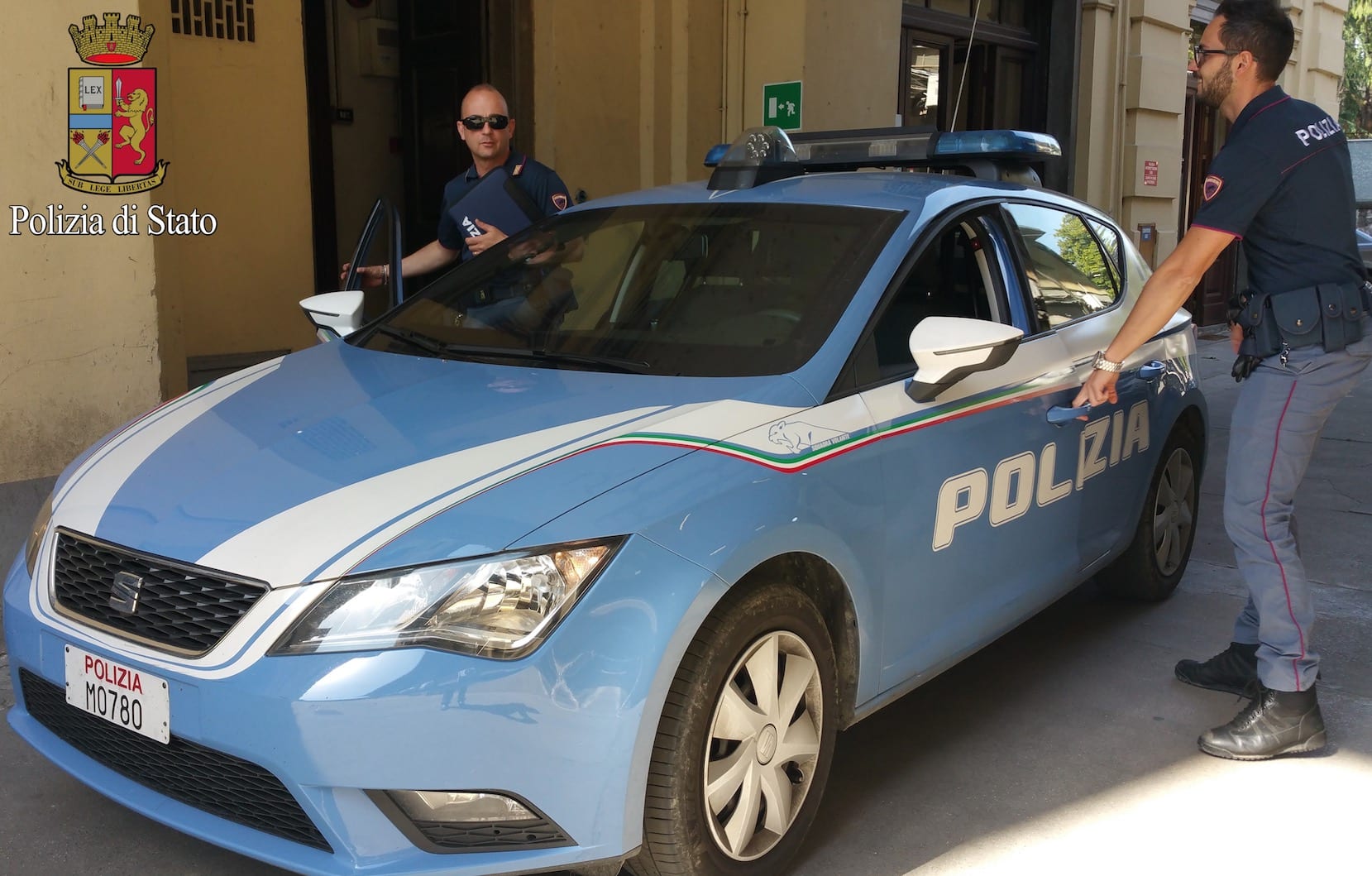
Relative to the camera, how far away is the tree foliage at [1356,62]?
113 feet

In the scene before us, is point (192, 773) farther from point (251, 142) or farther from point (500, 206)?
Result: point (251, 142)

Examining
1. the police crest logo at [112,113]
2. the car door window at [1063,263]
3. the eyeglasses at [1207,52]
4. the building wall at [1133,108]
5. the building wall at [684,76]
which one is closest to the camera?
the eyeglasses at [1207,52]

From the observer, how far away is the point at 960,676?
161 inches

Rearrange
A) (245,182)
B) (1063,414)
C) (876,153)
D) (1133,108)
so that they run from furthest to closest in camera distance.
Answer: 1. (1133,108)
2. (245,182)
3. (876,153)
4. (1063,414)

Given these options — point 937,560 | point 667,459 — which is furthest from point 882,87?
point 667,459

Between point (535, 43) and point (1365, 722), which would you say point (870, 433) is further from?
point (535, 43)

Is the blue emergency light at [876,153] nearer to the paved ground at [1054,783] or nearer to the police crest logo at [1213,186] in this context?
the police crest logo at [1213,186]

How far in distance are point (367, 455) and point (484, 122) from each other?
2.70m

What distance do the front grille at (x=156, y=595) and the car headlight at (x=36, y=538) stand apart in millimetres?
141

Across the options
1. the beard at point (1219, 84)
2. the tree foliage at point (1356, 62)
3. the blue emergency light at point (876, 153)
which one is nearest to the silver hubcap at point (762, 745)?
the blue emergency light at point (876, 153)

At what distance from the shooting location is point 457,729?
2.18 meters

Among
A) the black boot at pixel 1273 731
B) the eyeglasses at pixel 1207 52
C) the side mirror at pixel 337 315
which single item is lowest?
the black boot at pixel 1273 731

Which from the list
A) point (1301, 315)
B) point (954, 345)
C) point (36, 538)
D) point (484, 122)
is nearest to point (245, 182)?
point (484, 122)

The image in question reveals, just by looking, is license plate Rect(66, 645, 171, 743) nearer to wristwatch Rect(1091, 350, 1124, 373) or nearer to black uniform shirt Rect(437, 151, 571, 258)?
wristwatch Rect(1091, 350, 1124, 373)
